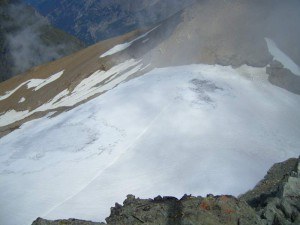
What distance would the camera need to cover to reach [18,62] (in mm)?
125812

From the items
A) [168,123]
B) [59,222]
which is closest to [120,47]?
[168,123]

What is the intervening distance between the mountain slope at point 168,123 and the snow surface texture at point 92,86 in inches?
7.8

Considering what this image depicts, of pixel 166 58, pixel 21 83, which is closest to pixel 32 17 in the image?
pixel 21 83

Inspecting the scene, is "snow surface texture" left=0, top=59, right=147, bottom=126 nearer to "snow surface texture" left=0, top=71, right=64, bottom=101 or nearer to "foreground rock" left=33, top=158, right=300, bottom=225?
"snow surface texture" left=0, top=71, right=64, bottom=101

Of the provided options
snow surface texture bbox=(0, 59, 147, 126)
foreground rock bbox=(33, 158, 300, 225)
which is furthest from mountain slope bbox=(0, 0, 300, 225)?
foreground rock bbox=(33, 158, 300, 225)

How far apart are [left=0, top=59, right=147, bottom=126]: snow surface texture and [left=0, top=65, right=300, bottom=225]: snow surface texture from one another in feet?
11.3

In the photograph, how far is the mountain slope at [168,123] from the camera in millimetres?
24797

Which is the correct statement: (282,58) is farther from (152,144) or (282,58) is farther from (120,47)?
(120,47)

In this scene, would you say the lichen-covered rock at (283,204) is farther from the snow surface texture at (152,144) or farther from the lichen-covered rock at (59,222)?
the snow surface texture at (152,144)

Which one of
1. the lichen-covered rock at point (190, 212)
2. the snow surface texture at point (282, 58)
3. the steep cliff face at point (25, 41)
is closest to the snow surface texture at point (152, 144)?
the snow surface texture at point (282, 58)

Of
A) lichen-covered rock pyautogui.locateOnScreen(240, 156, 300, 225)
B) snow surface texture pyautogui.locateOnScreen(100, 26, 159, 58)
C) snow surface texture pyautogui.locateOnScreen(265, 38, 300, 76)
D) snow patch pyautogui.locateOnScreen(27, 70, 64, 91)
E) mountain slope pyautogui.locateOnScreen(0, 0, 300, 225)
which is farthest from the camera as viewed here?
snow patch pyautogui.locateOnScreen(27, 70, 64, 91)

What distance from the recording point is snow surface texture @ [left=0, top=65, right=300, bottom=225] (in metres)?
24.3

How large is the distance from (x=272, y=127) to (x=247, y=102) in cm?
333

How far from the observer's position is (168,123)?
30.1 metres
